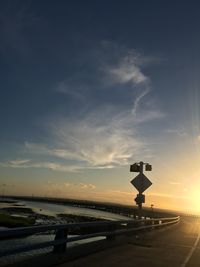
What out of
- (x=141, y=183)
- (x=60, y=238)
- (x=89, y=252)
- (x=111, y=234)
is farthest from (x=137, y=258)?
(x=141, y=183)

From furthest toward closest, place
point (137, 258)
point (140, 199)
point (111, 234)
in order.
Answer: point (140, 199) < point (111, 234) < point (137, 258)

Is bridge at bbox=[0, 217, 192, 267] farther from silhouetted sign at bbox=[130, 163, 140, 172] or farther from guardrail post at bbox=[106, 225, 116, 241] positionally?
silhouetted sign at bbox=[130, 163, 140, 172]

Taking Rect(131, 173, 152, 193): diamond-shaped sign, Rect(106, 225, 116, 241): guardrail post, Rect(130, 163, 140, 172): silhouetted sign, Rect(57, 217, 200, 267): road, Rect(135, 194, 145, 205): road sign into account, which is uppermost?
Rect(130, 163, 140, 172): silhouetted sign

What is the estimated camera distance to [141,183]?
2491cm

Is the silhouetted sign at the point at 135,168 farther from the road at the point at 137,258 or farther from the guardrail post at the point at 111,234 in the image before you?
the road at the point at 137,258

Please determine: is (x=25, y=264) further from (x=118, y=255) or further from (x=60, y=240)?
(x=118, y=255)

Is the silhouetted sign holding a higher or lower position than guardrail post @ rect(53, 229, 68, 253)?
higher

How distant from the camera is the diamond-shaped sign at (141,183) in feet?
81.6

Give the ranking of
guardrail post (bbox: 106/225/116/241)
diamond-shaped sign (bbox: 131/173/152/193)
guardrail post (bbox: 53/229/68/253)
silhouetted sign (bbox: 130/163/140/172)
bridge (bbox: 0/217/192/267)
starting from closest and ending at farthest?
bridge (bbox: 0/217/192/267) < guardrail post (bbox: 53/229/68/253) < guardrail post (bbox: 106/225/116/241) < diamond-shaped sign (bbox: 131/173/152/193) < silhouetted sign (bbox: 130/163/140/172)

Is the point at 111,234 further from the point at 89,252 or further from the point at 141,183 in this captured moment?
the point at 141,183

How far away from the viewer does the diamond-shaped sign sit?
81.6ft

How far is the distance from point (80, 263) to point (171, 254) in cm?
532

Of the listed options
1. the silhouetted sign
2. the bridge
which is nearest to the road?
the bridge

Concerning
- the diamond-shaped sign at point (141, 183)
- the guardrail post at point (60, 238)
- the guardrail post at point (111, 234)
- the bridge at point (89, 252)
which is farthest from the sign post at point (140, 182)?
the guardrail post at point (60, 238)
